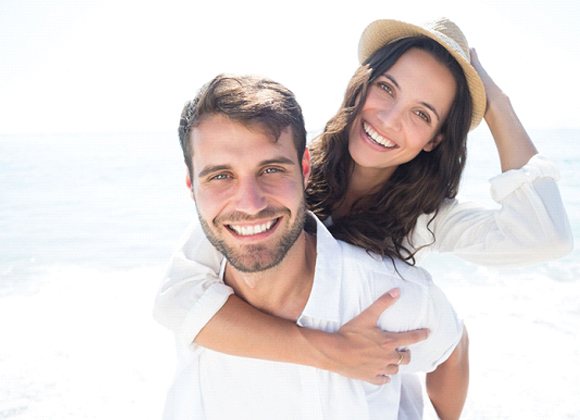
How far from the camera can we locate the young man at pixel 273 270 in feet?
6.86

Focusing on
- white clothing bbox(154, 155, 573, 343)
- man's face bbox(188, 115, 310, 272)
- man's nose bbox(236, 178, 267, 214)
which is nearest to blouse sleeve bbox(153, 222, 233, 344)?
white clothing bbox(154, 155, 573, 343)

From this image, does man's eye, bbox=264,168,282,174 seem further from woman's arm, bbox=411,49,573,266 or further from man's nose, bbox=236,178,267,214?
woman's arm, bbox=411,49,573,266

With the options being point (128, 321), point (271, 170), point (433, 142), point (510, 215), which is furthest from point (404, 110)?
point (128, 321)

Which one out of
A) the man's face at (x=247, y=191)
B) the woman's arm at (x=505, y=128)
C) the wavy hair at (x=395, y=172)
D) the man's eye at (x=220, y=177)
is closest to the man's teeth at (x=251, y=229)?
the man's face at (x=247, y=191)

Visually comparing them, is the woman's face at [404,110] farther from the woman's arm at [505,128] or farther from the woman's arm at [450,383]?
the woman's arm at [450,383]

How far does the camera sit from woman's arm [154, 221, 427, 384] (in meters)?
2.08

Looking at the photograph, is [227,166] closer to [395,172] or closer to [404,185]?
[404,185]

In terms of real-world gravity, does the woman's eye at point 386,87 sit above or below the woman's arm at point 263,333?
above

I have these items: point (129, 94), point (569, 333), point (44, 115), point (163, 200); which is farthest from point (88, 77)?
point (569, 333)

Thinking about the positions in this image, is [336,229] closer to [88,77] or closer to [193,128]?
[193,128]

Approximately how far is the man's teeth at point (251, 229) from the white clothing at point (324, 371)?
0.75ft

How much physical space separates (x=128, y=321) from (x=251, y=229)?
4.42m

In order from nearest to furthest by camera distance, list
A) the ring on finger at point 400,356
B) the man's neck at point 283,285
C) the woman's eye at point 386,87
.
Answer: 1. the ring on finger at point 400,356
2. the man's neck at point 283,285
3. the woman's eye at point 386,87

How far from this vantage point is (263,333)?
7.09 ft
